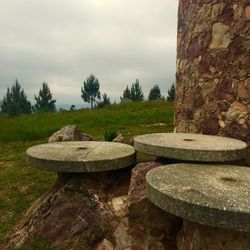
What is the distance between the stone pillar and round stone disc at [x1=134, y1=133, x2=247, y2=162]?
1.33 feet

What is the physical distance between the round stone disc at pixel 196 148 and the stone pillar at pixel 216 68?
40cm

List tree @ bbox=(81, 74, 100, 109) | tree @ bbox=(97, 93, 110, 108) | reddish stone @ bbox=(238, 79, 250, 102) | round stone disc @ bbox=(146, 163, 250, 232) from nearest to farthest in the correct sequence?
round stone disc @ bbox=(146, 163, 250, 232) < reddish stone @ bbox=(238, 79, 250, 102) < tree @ bbox=(97, 93, 110, 108) < tree @ bbox=(81, 74, 100, 109)

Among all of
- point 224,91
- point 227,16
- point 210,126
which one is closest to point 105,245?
point 210,126

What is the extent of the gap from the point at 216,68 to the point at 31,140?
24.5ft

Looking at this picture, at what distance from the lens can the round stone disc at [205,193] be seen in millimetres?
2502

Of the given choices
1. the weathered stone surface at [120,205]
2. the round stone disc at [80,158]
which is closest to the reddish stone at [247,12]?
the round stone disc at [80,158]

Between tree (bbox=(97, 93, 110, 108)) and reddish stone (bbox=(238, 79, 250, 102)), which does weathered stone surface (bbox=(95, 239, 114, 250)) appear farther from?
tree (bbox=(97, 93, 110, 108))

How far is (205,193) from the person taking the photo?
2.78 meters

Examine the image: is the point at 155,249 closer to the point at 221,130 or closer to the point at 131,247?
the point at 131,247

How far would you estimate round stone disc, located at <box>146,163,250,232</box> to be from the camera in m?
2.50

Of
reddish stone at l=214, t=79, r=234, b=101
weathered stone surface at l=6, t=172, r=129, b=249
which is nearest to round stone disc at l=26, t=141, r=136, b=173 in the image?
weathered stone surface at l=6, t=172, r=129, b=249

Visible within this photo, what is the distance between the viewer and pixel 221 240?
2895mm

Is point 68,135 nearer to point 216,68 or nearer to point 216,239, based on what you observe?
point 216,68

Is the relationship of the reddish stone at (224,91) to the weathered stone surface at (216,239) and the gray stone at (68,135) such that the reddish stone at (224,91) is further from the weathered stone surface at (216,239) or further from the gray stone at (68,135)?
the gray stone at (68,135)
